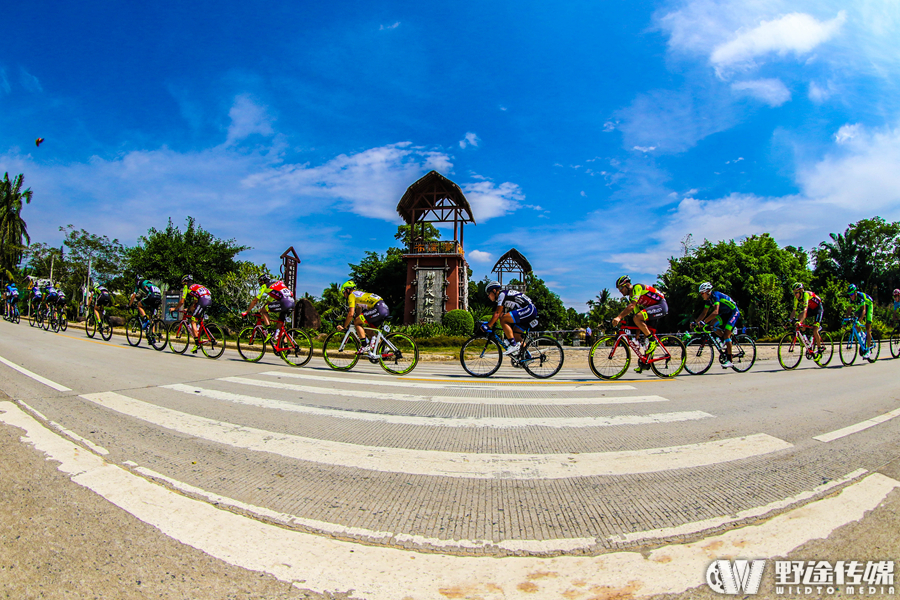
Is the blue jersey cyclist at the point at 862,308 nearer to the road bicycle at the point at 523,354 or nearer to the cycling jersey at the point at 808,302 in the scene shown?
the cycling jersey at the point at 808,302

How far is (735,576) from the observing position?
1726 mm

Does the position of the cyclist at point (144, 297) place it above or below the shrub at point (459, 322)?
above

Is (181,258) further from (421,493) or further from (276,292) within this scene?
(421,493)

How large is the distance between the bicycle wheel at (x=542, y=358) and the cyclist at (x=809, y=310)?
697 centimetres

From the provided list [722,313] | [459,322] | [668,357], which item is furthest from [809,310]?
[459,322]

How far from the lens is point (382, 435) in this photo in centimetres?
377

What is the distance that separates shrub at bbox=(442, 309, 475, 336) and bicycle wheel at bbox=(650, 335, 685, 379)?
13798 mm

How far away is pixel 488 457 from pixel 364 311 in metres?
6.02

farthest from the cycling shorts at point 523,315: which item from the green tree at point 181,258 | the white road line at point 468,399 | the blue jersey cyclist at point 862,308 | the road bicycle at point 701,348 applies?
the green tree at point 181,258

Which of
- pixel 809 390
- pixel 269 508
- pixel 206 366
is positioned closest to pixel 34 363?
pixel 206 366

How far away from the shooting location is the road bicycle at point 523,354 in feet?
26.3

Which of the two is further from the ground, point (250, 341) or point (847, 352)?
point (250, 341)

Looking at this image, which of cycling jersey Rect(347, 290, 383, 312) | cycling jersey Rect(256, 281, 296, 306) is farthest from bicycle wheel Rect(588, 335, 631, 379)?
cycling jersey Rect(256, 281, 296, 306)

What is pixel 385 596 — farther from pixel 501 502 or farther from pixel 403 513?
pixel 501 502
